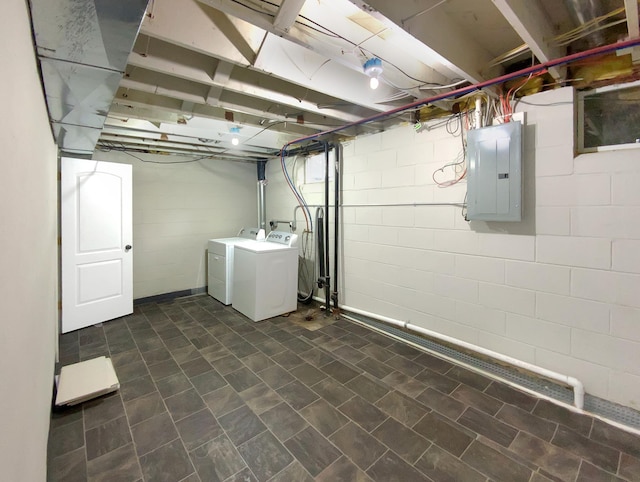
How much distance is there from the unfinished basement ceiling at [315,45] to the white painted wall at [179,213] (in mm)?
1549

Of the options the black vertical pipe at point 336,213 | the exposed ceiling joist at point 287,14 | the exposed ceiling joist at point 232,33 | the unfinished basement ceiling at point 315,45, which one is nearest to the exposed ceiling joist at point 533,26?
the unfinished basement ceiling at point 315,45

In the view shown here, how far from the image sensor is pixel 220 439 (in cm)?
172

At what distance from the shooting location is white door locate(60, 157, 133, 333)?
10.4 feet

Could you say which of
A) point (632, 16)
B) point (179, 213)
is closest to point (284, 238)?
point (179, 213)

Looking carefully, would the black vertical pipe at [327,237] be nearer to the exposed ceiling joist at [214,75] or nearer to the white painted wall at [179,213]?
the exposed ceiling joist at [214,75]

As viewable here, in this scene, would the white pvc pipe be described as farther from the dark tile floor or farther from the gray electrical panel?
the gray electrical panel

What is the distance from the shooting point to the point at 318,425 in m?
1.82

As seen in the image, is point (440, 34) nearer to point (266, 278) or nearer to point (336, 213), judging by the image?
point (336, 213)

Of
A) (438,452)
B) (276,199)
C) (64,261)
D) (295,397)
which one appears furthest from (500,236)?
(64,261)

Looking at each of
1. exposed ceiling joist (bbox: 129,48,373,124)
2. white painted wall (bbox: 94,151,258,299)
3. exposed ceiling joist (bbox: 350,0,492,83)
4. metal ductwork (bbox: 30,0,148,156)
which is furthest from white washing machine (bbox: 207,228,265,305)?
exposed ceiling joist (bbox: 350,0,492,83)

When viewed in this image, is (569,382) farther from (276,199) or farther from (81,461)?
(276,199)

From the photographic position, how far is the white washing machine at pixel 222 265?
4031mm

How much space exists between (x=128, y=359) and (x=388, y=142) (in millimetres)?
3242

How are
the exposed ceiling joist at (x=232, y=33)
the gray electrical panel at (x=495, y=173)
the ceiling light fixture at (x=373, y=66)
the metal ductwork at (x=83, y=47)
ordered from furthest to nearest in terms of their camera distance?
the gray electrical panel at (x=495, y=173) → the ceiling light fixture at (x=373, y=66) → the exposed ceiling joist at (x=232, y=33) → the metal ductwork at (x=83, y=47)
